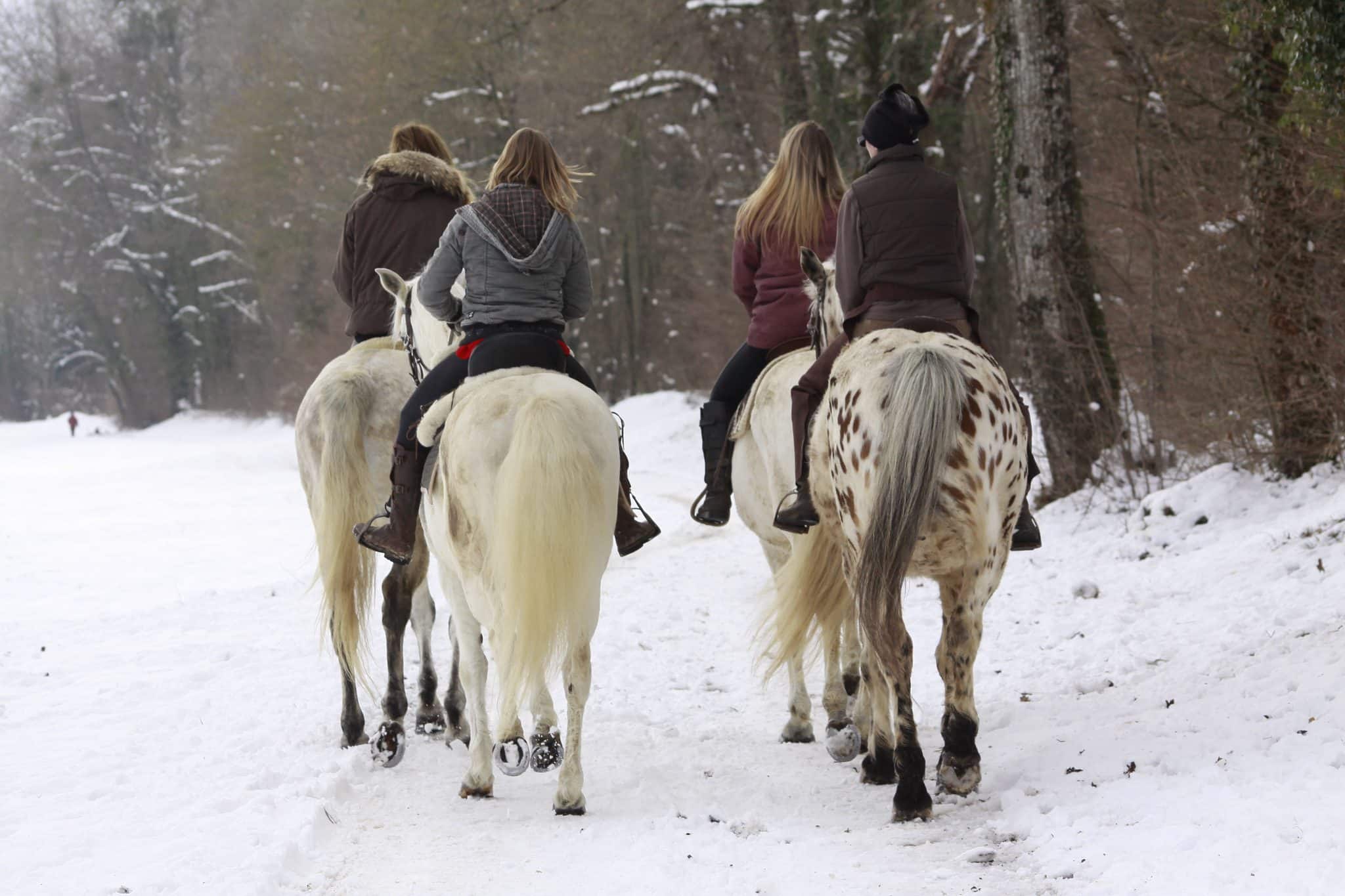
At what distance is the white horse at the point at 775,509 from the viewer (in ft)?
18.7

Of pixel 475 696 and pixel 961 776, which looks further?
pixel 475 696

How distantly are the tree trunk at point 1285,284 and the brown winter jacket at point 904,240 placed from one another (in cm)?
447

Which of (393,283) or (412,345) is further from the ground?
(393,283)

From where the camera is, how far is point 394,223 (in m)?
7.11

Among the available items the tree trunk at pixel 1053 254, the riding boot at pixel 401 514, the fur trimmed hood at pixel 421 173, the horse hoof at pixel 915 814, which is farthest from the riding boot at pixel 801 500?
the tree trunk at pixel 1053 254

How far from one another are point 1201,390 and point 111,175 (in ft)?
155

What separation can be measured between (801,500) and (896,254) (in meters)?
1.15

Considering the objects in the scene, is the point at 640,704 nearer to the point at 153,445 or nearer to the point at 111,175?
the point at 153,445

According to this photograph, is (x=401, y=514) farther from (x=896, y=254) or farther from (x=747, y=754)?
(x=896, y=254)

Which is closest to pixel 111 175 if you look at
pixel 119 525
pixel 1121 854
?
pixel 119 525

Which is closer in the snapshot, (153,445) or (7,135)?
(153,445)

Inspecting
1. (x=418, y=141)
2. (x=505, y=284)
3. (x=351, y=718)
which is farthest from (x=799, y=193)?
(x=351, y=718)

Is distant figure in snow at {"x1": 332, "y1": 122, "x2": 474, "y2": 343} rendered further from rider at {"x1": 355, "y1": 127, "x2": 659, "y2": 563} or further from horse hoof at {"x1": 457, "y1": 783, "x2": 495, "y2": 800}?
horse hoof at {"x1": 457, "y1": 783, "x2": 495, "y2": 800}

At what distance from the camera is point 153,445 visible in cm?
3944
